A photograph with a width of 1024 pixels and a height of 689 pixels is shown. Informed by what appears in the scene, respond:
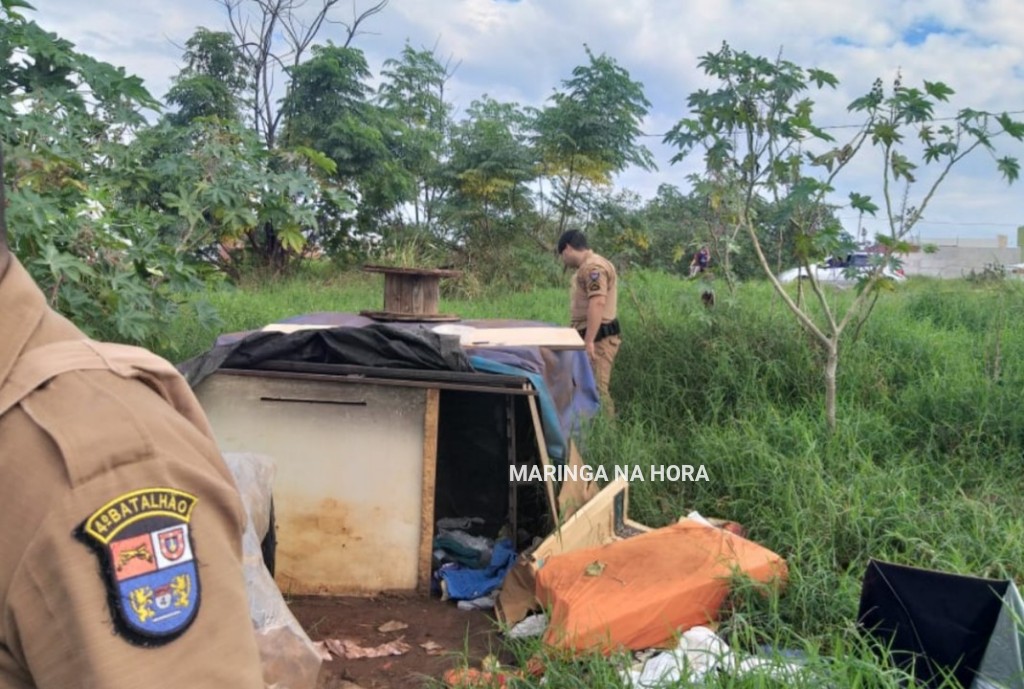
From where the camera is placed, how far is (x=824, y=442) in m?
4.80

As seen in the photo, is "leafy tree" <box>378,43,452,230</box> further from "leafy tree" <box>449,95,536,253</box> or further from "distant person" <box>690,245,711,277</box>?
"distant person" <box>690,245,711,277</box>

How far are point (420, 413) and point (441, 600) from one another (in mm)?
860

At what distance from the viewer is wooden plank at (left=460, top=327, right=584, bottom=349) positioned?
454 centimetres

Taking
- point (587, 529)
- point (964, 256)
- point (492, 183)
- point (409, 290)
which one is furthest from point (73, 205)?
point (964, 256)

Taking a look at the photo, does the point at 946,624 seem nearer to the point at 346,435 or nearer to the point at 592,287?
the point at 346,435

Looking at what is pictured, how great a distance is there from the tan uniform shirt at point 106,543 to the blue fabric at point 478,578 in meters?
3.13

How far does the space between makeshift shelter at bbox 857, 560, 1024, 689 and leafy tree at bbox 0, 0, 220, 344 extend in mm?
3406

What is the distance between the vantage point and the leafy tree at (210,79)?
41.7 ft

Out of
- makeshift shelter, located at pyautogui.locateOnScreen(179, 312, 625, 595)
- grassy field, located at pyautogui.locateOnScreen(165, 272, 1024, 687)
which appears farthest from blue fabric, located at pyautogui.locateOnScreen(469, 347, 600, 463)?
grassy field, located at pyautogui.locateOnScreen(165, 272, 1024, 687)

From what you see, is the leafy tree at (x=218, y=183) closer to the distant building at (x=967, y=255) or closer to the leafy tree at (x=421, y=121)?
the leafy tree at (x=421, y=121)

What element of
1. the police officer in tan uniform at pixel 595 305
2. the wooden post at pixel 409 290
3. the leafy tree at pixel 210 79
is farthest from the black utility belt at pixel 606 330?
the leafy tree at pixel 210 79

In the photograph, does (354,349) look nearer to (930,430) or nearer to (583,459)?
(583,459)

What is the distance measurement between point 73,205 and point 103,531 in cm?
392

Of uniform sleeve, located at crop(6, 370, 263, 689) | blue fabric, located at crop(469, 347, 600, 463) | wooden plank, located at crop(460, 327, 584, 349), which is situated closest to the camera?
uniform sleeve, located at crop(6, 370, 263, 689)
